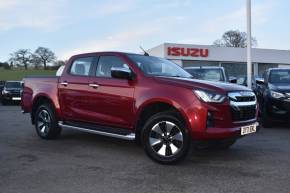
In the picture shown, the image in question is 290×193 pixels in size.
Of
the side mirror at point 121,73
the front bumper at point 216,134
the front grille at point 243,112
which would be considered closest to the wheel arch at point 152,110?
the front bumper at point 216,134

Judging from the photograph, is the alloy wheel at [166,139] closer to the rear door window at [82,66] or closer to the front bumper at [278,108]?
the rear door window at [82,66]

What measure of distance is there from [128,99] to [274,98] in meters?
4.51

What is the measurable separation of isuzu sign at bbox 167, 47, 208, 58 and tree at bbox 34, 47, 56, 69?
39.0 metres

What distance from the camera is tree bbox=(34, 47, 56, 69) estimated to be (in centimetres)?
6976

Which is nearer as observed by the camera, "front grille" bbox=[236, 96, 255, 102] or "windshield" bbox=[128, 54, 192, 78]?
"front grille" bbox=[236, 96, 255, 102]

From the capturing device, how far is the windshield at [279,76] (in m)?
10.5

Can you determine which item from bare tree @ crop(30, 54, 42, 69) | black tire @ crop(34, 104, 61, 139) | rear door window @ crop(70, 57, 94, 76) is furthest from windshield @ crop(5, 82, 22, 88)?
bare tree @ crop(30, 54, 42, 69)

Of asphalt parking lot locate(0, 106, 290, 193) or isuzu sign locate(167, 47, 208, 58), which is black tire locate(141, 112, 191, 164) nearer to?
asphalt parking lot locate(0, 106, 290, 193)

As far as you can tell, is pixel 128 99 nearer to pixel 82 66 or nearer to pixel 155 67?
pixel 155 67

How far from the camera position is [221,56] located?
125ft

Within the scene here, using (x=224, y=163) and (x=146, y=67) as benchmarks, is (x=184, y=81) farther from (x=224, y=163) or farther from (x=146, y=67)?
(x=224, y=163)

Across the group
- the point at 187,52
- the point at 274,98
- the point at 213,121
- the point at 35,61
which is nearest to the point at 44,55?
the point at 35,61

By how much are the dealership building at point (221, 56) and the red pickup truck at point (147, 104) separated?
27.3 metres

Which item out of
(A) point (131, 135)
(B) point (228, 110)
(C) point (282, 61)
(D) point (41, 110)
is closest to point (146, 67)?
(A) point (131, 135)
